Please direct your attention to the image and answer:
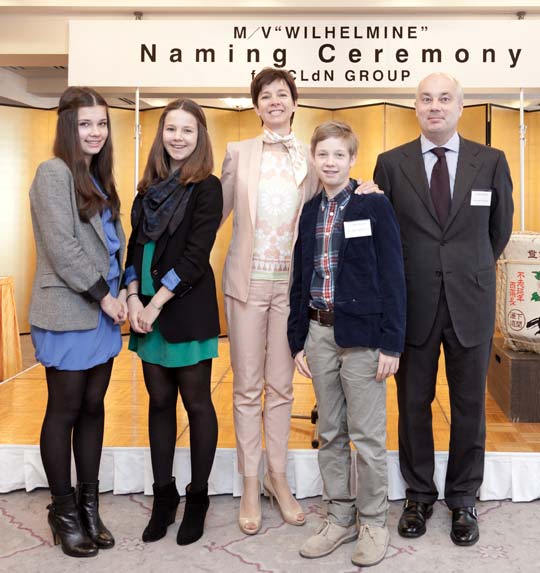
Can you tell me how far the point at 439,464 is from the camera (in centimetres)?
248

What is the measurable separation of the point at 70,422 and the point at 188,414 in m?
0.39

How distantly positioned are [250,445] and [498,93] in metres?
2.33

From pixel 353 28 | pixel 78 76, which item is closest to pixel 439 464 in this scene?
pixel 353 28

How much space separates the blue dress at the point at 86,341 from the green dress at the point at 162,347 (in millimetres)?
98

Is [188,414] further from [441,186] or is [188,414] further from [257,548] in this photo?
[441,186]

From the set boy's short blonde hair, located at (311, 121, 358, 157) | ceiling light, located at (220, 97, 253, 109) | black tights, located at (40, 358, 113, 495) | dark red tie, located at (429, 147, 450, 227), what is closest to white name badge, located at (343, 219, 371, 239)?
boy's short blonde hair, located at (311, 121, 358, 157)

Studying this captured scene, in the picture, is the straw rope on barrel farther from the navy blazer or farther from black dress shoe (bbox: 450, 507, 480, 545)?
the navy blazer

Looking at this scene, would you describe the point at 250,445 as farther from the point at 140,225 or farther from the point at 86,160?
the point at 86,160

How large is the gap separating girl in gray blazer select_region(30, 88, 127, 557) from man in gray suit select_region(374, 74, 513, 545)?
1.02 m

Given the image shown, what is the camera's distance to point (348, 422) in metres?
2.06

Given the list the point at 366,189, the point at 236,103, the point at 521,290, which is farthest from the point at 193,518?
the point at 236,103

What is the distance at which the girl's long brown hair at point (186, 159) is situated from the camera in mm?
2051

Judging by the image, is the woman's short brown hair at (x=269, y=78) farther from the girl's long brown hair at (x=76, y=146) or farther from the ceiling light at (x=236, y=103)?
the ceiling light at (x=236, y=103)

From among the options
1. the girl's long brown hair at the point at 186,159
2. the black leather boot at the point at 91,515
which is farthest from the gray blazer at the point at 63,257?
the black leather boot at the point at 91,515
